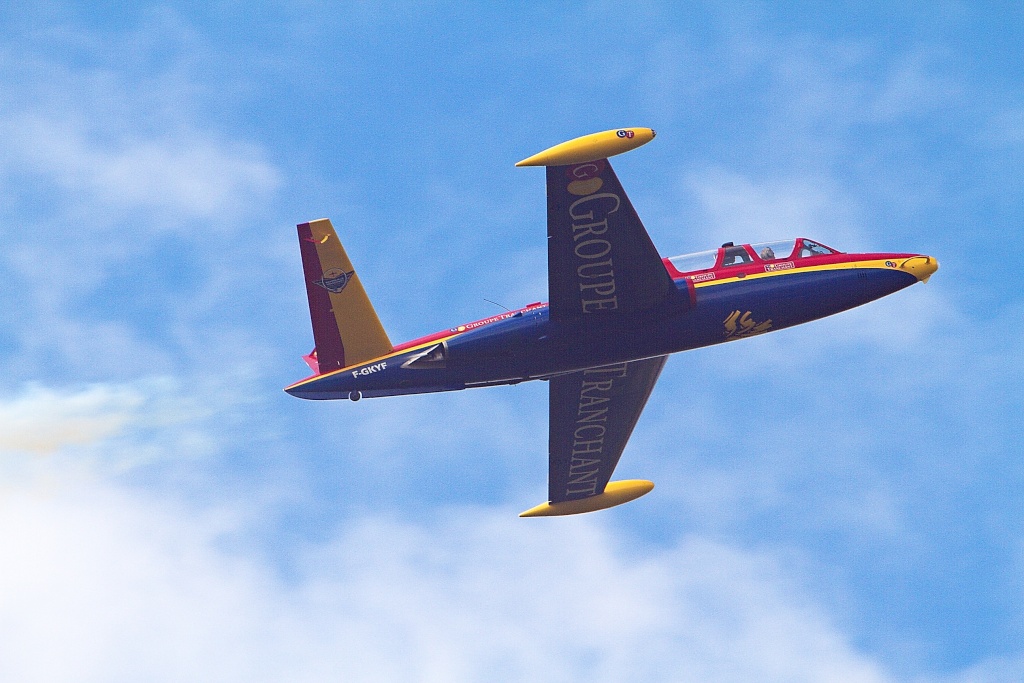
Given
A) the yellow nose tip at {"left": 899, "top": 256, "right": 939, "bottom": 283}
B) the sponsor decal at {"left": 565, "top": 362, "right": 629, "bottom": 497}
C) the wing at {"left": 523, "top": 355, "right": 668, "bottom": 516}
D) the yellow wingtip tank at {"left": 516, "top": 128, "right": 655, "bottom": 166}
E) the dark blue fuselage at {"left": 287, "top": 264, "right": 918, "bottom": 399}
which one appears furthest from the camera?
the wing at {"left": 523, "top": 355, "right": 668, "bottom": 516}

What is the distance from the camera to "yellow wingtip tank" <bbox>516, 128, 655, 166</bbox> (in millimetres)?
35344

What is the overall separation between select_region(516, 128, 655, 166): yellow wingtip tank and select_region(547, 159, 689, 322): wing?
55 centimetres

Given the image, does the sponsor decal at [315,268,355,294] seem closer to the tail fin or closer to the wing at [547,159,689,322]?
the tail fin

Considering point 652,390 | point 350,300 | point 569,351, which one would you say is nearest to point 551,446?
point 652,390

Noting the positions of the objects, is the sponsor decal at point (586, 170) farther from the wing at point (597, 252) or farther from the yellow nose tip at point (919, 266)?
the yellow nose tip at point (919, 266)

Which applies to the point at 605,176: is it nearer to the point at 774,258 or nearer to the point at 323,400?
the point at 774,258

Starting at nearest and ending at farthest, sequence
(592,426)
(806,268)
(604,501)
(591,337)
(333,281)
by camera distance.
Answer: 1. (591,337)
2. (333,281)
3. (806,268)
4. (592,426)
5. (604,501)

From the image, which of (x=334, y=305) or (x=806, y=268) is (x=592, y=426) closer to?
(x=806, y=268)

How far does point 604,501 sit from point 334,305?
1461 centimetres

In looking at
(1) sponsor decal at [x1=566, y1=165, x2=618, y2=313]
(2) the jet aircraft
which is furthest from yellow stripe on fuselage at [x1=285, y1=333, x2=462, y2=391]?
(1) sponsor decal at [x1=566, y1=165, x2=618, y2=313]

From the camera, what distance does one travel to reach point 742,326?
40.8m

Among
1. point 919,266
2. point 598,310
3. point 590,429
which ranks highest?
point 919,266

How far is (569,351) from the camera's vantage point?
133 ft

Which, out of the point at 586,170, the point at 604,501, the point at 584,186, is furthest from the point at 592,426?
the point at 586,170
